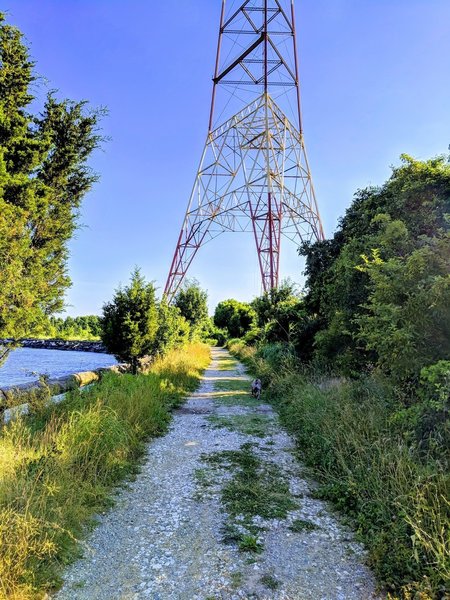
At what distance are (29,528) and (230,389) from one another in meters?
9.15

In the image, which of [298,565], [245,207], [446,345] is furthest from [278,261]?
[298,565]

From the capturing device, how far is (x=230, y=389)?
38.0 ft

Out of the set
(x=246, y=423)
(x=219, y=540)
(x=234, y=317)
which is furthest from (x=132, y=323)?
(x=234, y=317)

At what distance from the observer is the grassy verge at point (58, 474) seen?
101 inches

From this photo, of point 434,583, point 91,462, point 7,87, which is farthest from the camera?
point 7,87

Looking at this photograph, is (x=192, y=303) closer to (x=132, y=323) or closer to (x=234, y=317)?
(x=132, y=323)

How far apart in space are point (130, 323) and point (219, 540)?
23.8 ft

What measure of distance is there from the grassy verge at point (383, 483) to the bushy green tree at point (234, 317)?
28.8 meters

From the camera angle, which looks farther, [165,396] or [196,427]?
[165,396]

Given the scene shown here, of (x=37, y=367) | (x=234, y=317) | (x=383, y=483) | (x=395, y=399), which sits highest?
(x=234, y=317)

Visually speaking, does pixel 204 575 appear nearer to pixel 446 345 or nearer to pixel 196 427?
pixel 446 345

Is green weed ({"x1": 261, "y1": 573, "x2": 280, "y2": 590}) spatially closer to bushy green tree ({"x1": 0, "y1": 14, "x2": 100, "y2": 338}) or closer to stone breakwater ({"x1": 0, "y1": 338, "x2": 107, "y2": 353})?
bushy green tree ({"x1": 0, "y1": 14, "x2": 100, "y2": 338})

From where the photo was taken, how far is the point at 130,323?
9.85m

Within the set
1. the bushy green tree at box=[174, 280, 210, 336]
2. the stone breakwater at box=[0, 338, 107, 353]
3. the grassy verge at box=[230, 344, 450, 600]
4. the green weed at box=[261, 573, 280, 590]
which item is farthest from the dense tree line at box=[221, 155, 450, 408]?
the stone breakwater at box=[0, 338, 107, 353]
